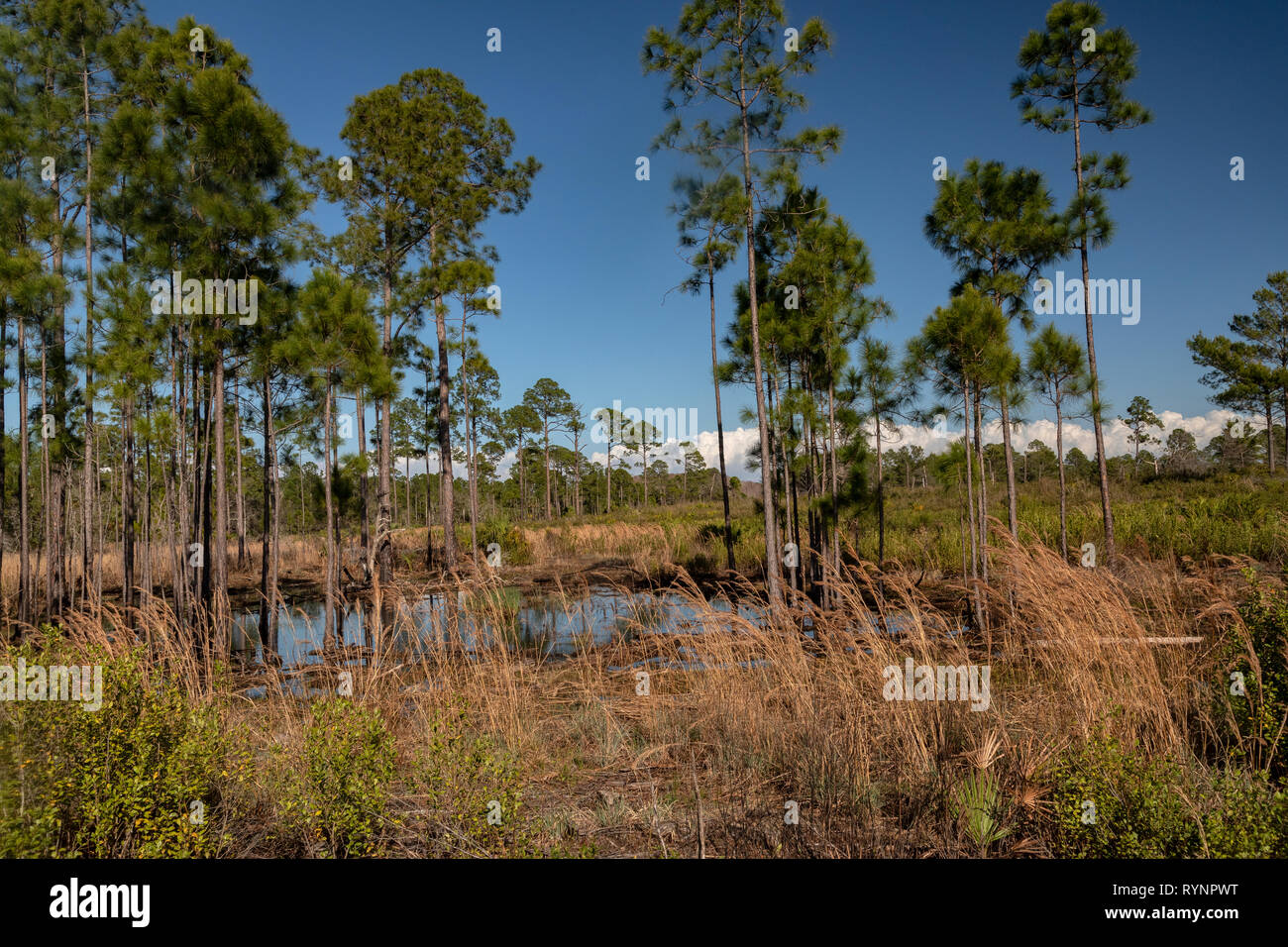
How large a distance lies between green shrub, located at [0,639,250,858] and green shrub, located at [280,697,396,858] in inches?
13.7

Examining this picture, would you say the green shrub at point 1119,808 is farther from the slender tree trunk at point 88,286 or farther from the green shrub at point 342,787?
the slender tree trunk at point 88,286

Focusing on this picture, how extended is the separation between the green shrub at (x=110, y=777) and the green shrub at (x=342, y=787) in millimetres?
348

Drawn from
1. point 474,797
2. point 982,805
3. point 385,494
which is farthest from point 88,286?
point 982,805

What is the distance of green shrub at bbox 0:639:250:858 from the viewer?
2.41 m

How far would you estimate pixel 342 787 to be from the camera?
2.73 meters

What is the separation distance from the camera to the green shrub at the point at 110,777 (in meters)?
2.41

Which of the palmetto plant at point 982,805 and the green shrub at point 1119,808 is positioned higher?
the green shrub at point 1119,808

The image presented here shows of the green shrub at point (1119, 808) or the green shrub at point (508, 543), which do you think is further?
the green shrub at point (508, 543)

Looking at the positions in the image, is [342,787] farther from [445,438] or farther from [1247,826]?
[445,438]

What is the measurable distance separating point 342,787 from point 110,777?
99cm

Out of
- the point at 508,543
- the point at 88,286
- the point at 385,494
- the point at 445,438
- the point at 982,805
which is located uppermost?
the point at 88,286

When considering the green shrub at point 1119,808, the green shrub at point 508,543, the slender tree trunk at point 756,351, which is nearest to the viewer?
the green shrub at point 1119,808

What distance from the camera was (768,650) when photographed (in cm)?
425

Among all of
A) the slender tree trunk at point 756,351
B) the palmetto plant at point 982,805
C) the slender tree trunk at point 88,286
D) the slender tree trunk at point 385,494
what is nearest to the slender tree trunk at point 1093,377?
the slender tree trunk at point 756,351
